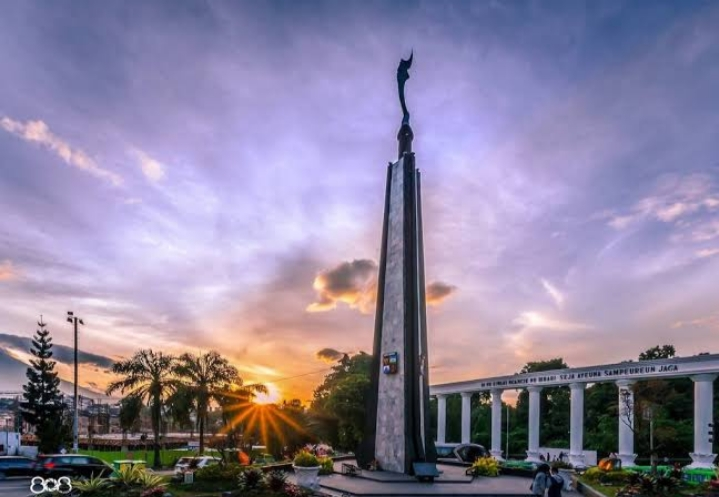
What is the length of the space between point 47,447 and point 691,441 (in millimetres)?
47686

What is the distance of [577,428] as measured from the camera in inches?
1420

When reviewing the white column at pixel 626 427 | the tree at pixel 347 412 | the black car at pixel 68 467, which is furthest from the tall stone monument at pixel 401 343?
the tree at pixel 347 412

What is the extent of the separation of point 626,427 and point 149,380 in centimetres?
2921

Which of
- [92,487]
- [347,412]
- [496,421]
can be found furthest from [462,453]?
[92,487]

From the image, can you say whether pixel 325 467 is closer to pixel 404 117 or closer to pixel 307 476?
pixel 307 476

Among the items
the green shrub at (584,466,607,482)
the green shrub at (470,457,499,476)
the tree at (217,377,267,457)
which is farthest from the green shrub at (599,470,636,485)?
the tree at (217,377,267,457)

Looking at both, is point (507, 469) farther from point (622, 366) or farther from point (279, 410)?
point (279, 410)

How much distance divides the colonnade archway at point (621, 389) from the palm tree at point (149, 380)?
2352cm

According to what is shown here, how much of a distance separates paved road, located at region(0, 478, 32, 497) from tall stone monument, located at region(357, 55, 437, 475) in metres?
14.3

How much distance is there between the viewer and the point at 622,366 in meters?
33.4

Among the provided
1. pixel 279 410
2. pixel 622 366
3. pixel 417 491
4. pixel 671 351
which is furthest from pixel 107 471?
pixel 671 351

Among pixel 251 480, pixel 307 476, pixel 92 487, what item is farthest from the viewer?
pixel 307 476

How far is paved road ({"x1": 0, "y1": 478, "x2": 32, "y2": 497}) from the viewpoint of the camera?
21297mm

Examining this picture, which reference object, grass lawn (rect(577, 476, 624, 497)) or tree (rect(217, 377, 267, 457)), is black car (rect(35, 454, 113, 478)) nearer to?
tree (rect(217, 377, 267, 457))
